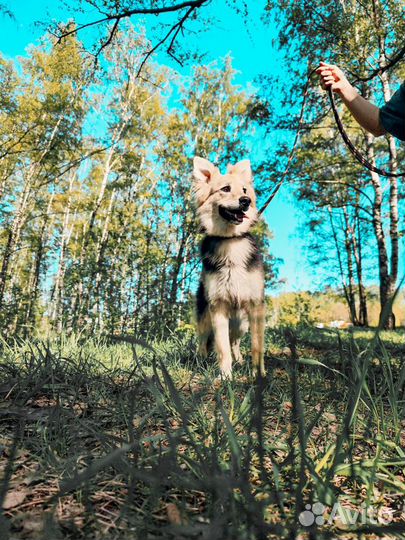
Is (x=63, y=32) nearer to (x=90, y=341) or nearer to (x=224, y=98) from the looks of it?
(x=90, y=341)

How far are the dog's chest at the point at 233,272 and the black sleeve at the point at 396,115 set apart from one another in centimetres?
172

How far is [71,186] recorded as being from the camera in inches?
1203

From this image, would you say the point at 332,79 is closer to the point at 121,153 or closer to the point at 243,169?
the point at 243,169

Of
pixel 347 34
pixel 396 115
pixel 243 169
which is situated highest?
pixel 347 34

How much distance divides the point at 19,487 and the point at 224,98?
24971 millimetres

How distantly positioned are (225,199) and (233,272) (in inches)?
39.3

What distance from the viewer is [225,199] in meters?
4.22

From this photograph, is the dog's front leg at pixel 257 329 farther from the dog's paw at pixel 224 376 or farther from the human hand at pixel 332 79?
the human hand at pixel 332 79

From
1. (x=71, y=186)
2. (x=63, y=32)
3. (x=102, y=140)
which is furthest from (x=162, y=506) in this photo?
(x=71, y=186)

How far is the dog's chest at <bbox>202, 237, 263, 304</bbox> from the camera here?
368cm
